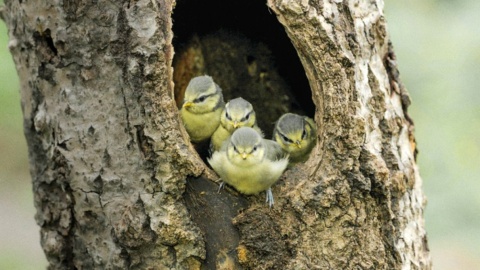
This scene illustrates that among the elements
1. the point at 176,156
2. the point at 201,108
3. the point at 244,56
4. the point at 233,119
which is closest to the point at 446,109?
the point at 244,56

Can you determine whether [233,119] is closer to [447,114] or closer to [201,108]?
[201,108]

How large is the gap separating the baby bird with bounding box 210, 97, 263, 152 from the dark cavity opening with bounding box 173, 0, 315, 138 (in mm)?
652

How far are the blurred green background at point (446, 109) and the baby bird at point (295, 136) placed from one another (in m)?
1.68

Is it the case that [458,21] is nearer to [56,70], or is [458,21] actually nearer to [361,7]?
[361,7]

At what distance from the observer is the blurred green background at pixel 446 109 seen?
212 inches

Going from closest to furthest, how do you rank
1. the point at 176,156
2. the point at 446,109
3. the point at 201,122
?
the point at 176,156
the point at 201,122
the point at 446,109

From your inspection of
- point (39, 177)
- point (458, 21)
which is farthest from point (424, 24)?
point (39, 177)

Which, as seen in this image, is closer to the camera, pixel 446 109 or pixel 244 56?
pixel 244 56

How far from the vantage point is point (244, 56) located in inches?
197

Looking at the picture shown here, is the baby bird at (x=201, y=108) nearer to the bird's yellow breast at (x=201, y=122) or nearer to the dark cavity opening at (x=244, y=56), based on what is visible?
the bird's yellow breast at (x=201, y=122)

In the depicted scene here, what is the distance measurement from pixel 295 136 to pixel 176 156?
3.37 ft

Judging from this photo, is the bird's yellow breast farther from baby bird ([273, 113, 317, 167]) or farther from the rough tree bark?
the rough tree bark

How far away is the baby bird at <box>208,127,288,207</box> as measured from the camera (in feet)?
11.3

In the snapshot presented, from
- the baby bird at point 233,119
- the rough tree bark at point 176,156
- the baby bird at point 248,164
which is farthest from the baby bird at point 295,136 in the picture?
the rough tree bark at point 176,156
